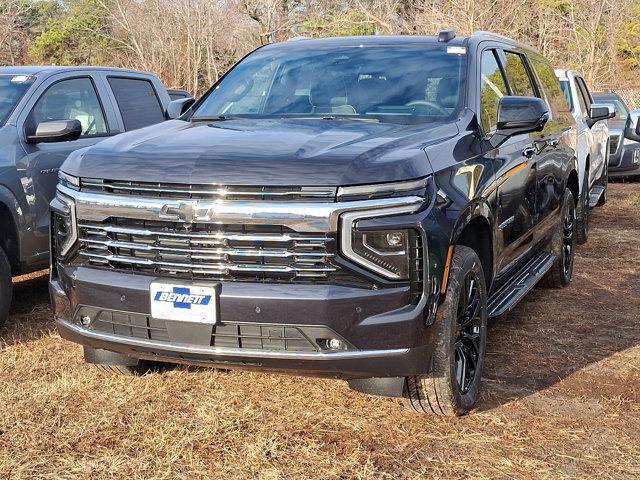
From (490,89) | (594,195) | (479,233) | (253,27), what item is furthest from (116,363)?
(253,27)

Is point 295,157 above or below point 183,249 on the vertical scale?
above

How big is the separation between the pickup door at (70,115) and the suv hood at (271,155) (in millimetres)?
1851

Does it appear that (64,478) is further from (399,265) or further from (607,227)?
(607,227)

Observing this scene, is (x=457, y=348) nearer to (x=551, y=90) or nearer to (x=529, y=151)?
(x=529, y=151)

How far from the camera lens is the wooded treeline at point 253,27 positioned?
77.3 ft

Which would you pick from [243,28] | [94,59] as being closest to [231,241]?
[243,28]

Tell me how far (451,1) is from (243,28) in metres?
8.44

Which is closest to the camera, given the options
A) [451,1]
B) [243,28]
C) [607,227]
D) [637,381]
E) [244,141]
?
[244,141]

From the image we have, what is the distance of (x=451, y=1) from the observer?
67.9 feet

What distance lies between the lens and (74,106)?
635cm

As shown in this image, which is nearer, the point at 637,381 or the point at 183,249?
the point at 183,249

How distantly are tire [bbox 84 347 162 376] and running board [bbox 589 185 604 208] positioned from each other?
6.48 m

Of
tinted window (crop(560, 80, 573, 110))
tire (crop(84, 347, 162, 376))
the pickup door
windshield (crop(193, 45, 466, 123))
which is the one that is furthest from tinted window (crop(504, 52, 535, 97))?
tinted window (crop(560, 80, 573, 110))

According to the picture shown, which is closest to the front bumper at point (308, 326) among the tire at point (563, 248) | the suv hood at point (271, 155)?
the suv hood at point (271, 155)
